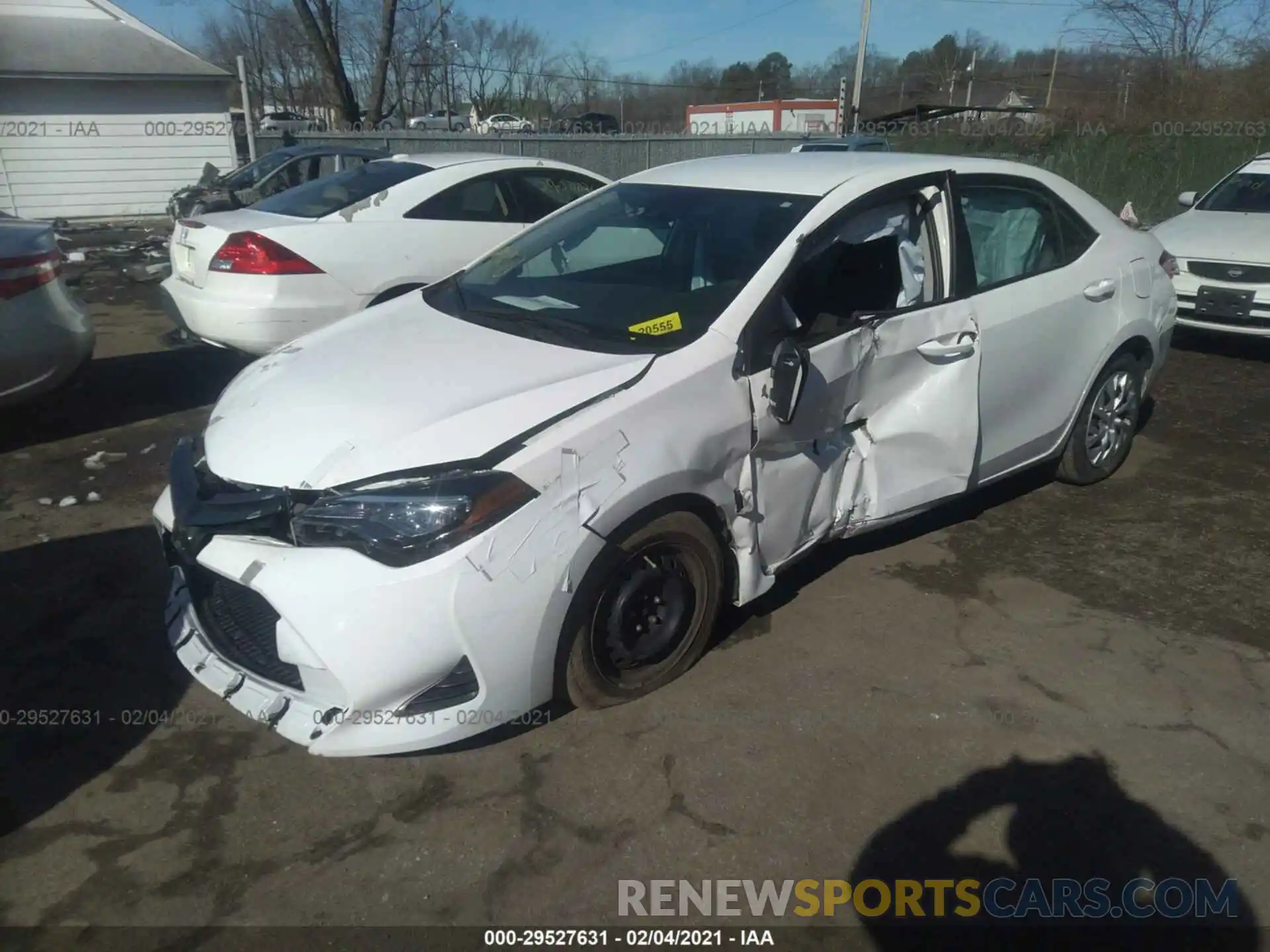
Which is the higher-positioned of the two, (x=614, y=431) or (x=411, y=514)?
(x=614, y=431)

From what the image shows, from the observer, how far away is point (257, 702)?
2729 mm

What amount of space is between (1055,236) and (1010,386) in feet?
2.99

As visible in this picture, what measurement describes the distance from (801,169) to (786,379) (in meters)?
1.30

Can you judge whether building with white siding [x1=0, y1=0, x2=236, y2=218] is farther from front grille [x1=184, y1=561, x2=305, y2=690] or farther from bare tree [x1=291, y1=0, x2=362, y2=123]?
front grille [x1=184, y1=561, x2=305, y2=690]

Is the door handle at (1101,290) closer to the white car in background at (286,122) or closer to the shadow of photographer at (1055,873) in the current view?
the shadow of photographer at (1055,873)

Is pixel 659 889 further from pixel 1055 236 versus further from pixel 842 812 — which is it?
pixel 1055 236

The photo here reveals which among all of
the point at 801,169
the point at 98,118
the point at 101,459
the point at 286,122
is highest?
the point at 286,122

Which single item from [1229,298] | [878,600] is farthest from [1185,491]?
[1229,298]

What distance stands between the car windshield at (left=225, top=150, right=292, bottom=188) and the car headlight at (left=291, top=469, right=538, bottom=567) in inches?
478

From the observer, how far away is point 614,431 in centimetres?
276

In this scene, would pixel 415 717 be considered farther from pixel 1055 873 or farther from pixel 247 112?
pixel 247 112

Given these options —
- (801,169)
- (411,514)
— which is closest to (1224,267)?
(801,169)

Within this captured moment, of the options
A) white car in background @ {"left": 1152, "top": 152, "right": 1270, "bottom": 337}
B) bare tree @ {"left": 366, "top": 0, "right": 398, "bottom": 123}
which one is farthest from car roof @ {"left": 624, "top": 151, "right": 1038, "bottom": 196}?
bare tree @ {"left": 366, "top": 0, "right": 398, "bottom": 123}

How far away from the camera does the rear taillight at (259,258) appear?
5.75m
